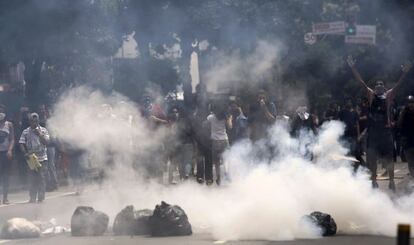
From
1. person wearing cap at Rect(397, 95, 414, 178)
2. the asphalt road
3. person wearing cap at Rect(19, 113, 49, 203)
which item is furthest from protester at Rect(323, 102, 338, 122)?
person wearing cap at Rect(19, 113, 49, 203)

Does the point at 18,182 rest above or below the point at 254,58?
below

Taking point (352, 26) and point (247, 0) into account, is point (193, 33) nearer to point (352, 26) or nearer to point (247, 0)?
point (247, 0)

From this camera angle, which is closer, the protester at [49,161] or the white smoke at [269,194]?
the white smoke at [269,194]

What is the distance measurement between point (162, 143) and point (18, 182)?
7.17 meters

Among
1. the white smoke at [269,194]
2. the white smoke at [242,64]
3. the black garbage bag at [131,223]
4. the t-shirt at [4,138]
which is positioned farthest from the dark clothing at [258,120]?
the black garbage bag at [131,223]

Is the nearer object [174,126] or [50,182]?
[174,126]

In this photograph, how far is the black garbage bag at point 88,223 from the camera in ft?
37.8

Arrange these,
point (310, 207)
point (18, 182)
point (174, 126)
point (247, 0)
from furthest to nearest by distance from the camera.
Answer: point (18, 182) → point (174, 126) → point (247, 0) → point (310, 207)

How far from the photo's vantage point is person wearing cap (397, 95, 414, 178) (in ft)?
53.1

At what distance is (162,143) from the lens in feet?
55.1

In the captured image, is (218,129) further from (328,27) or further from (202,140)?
(328,27)

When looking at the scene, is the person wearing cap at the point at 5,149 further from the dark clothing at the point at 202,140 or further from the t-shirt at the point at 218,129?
the t-shirt at the point at 218,129

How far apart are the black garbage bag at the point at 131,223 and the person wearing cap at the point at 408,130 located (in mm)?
6392

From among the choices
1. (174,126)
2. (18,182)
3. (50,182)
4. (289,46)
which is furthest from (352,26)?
(18,182)
